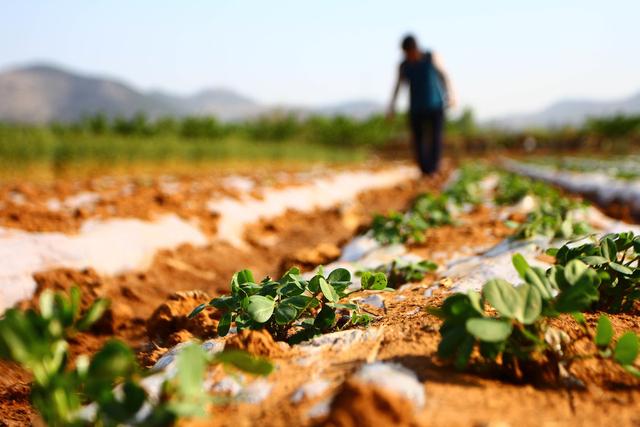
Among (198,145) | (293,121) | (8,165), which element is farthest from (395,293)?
(293,121)

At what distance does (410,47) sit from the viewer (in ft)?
23.6

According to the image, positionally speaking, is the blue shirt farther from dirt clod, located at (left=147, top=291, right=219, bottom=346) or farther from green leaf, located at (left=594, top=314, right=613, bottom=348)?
green leaf, located at (left=594, top=314, right=613, bottom=348)

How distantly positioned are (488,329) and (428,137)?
731 centimetres

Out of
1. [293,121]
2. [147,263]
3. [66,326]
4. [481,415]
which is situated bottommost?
[147,263]

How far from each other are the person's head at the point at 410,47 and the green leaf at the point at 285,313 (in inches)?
258

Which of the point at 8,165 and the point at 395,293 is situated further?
the point at 8,165

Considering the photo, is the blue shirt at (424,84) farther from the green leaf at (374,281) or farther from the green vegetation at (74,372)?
the green vegetation at (74,372)

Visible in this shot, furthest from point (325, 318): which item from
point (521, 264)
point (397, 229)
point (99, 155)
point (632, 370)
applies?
point (99, 155)

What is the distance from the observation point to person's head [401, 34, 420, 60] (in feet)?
23.3

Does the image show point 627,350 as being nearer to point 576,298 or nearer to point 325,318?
point 576,298

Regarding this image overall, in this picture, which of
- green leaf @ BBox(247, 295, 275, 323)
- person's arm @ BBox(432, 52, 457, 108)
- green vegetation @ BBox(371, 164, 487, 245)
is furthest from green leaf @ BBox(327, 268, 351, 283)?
person's arm @ BBox(432, 52, 457, 108)

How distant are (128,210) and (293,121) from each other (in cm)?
4280

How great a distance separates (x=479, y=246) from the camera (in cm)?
278

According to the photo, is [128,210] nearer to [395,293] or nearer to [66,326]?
[395,293]
